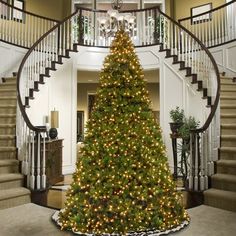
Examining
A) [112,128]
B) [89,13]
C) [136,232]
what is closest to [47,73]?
[89,13]

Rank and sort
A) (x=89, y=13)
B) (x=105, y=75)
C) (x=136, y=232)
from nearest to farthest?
(x=136, y=232) < (x=105, y=75) < (x=89, y=13)

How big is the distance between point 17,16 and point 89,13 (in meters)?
2.19

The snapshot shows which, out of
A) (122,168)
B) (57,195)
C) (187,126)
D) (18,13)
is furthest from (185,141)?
(18,13)

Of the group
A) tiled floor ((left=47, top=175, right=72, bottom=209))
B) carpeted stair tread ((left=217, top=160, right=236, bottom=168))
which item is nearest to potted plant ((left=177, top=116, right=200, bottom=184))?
carpeted stair tread ((left=217, top=160, right=236, bottom=168))

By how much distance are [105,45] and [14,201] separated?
537cm

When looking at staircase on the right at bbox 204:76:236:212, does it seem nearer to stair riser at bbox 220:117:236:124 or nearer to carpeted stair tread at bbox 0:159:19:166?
stair riser at bbox 220:117:236:124

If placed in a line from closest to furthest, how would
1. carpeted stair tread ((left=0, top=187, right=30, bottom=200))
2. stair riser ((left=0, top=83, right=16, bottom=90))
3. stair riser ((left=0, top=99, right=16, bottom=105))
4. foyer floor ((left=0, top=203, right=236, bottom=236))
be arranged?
1. foyer floor ((left=0, top=203, right=236, bottom=236))
2. carpeted stair tread ((left=0, top=187, right=30, bottom=200))
3. stair riser ((left=0, top=99, right=16, bottom=105))
4. stair riser ((left=0, top=83, right=16, bottom=90))

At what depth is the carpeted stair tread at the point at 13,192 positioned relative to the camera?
426 centimetres

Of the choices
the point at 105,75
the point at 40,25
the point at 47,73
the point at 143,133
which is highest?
the point at 40,25

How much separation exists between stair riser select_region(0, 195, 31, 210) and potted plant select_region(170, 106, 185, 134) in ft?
11.6

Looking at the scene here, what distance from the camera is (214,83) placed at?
602 cm

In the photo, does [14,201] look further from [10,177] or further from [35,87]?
[35,87]

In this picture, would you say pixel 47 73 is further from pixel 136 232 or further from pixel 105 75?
pixel 136 232

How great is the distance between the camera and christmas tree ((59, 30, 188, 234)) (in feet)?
10.5
